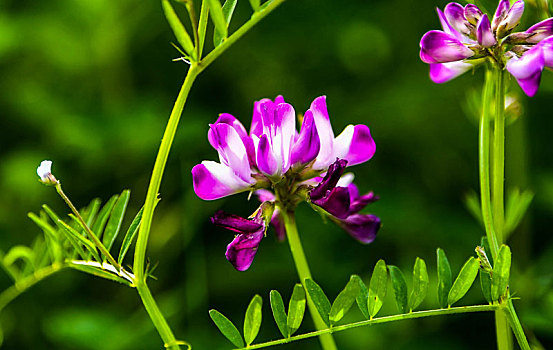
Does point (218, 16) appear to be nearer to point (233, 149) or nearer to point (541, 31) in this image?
point (233, 149)

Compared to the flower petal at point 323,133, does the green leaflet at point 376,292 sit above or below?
below

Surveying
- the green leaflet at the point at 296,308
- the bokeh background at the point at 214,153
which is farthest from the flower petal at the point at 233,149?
the bokeh background at the point at 214,153

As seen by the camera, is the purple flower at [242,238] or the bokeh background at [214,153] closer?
the purple flower at [242,238]

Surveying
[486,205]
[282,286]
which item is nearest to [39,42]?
[282,286]

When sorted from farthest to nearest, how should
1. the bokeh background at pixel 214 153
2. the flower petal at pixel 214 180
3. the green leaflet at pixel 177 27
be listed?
the bokeh background at pixel 214 153 < the flower petal at pixel 214 180 < the green leaflet at pixel 177 27

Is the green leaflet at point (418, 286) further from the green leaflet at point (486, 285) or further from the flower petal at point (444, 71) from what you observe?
the flower petal at point (444, 71)

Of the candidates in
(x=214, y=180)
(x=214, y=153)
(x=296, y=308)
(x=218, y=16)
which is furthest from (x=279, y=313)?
(x=214, y=153)
